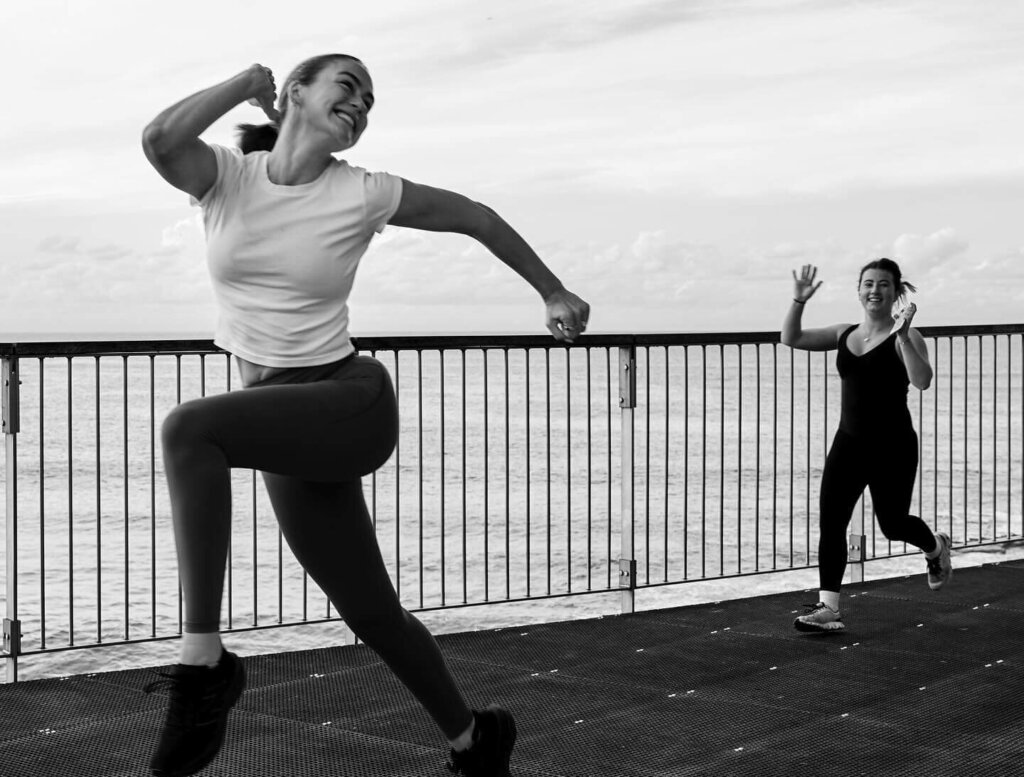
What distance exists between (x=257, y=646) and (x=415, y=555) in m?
4.86

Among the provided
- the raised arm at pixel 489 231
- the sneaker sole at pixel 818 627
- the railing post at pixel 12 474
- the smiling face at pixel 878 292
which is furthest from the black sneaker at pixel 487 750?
the smiling face at pixel 878 292

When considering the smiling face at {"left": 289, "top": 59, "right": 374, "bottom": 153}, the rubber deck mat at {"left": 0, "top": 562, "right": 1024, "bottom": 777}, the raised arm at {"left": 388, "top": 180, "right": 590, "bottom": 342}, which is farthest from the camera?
the rubber deck mat at {"left": 0, "top": 562, "right": 1024, "bottom": 777}

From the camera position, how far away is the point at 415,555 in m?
13.5

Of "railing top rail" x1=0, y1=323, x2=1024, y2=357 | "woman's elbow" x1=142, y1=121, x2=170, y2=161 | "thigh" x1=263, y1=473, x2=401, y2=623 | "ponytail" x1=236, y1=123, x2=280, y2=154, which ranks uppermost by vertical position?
"ponytail" x1=236, y1=123, x2=280, y2=154

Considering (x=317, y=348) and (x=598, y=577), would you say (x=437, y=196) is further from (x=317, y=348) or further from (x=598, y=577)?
(x=598, y=577)

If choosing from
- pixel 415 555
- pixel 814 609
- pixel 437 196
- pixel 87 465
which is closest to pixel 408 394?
pixel 87 465

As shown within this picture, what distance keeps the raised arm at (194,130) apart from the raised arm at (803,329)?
378cm

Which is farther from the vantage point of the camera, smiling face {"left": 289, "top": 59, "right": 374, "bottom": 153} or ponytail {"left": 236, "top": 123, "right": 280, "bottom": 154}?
ponytail {"left": 236, "top": 123, "right": 280, "bottom": 154}

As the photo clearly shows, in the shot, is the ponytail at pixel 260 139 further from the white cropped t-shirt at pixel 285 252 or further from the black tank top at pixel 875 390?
the black tank top at pixel 875 390

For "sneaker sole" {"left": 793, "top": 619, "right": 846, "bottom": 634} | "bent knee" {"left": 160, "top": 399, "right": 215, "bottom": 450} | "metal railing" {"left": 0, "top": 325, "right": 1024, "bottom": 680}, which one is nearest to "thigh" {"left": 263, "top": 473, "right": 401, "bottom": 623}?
"bent knee" {"left": 160, "top": 399, "right": 215, "bottom": 450}

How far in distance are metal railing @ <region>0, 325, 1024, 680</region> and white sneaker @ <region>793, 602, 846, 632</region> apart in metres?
0.85

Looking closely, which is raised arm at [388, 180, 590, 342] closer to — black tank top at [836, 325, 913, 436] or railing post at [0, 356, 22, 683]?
railing post at [0, 356, 22, 683]

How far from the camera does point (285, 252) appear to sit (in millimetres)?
2525

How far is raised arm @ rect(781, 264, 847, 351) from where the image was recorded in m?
5.89
